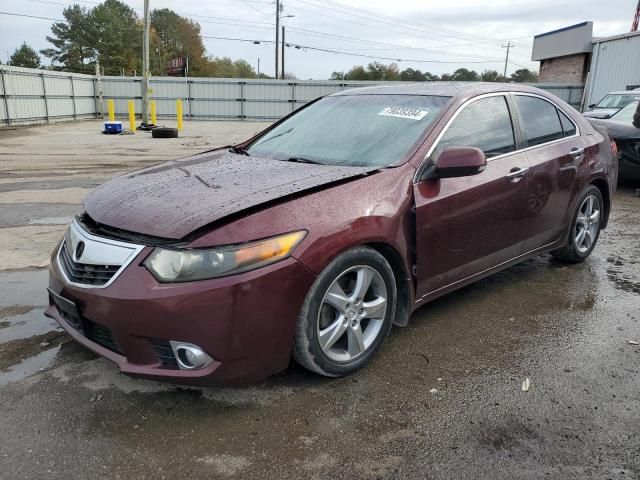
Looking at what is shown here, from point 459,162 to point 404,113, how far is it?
0.68 m

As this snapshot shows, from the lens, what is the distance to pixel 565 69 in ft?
112

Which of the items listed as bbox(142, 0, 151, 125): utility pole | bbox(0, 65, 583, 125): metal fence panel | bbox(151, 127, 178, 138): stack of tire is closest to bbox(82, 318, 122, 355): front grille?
bbox(151, 127, 178, 138): stack of tire

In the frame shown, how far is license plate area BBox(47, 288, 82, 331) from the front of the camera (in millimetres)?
2615

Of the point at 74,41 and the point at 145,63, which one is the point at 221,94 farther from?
the point at 74,41

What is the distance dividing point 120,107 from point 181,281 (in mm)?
32484

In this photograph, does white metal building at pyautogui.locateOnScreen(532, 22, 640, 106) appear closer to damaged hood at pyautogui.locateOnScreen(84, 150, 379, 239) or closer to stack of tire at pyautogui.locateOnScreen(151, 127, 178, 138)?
stack of tire at pyautogui.locateOnScreen(151, 127, 178, 138)

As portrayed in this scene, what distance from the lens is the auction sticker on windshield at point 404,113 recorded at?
3496 millimetres

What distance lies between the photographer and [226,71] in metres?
103

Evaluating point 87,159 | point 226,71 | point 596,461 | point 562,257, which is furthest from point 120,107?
point 226,71

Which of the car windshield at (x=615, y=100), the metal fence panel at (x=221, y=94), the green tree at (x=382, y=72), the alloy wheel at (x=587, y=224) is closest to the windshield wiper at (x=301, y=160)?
the alloy wheel at (x=587, y=224)

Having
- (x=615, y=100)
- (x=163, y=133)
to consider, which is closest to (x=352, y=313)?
(x=615, y=100)

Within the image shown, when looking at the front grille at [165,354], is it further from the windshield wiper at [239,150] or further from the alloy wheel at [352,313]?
the windshield wiper at [239,150]

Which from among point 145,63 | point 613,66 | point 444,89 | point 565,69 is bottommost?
point 444,89

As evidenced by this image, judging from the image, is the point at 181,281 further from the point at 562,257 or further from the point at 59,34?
the point at 59,34
